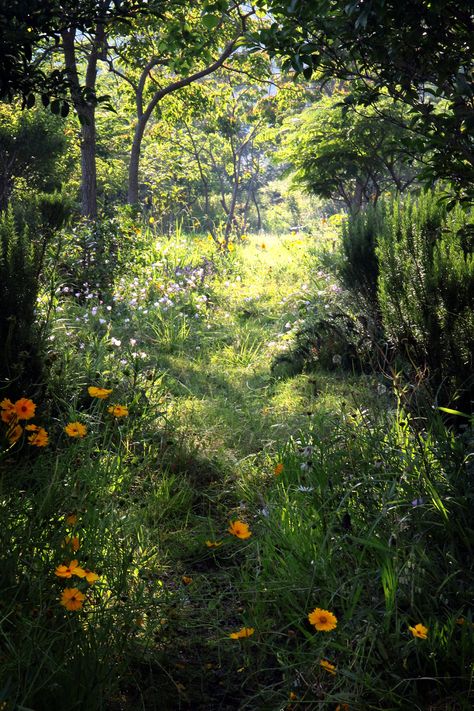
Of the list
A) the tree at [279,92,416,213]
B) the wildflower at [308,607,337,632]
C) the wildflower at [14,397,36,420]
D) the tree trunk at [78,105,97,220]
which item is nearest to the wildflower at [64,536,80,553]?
the wildflower at [14,397,36,420]

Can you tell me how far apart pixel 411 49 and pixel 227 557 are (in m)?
2.26

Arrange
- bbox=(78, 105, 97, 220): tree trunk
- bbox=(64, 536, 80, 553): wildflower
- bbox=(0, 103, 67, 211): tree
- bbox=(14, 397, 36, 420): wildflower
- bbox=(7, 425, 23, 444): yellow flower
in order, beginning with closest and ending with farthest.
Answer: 1. bbox=(64, 536, 80, 553): wildflower
2. bbox=(14, 397, 36, 420): wildflower
3. bbox=(7, 425, 23, 444): yellow flower
4. bbox=(78, 105, 97, 220): tree trunk
5. bbox=(0, 103, 67, 211): tree

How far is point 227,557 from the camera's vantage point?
9.20ft

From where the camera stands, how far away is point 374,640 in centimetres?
178

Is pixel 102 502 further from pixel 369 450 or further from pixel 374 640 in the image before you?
pixel 374 640

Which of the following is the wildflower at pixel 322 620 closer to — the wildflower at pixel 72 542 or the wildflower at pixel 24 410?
the wildflower at pixel 72 542

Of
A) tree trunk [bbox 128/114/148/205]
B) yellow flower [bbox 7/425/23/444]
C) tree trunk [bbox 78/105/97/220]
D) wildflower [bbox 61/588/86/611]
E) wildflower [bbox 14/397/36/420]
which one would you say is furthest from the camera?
tree trunk [bbox 128/114/148/205]

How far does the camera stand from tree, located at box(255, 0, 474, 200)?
8.21 feet

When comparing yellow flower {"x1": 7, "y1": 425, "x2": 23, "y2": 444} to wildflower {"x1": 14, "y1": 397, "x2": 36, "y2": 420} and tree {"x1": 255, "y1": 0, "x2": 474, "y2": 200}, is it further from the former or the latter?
tree {"x1": 255, "y1": 0, "x2": 474, "y2": 200}

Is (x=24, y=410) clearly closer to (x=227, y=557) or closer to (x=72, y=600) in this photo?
(x=72, y=600)

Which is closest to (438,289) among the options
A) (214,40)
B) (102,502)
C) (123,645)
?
(102,502)

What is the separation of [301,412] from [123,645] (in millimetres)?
2637

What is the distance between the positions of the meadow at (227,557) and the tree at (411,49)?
3.45 feet

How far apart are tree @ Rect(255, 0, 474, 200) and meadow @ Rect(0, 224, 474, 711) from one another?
1052mm
